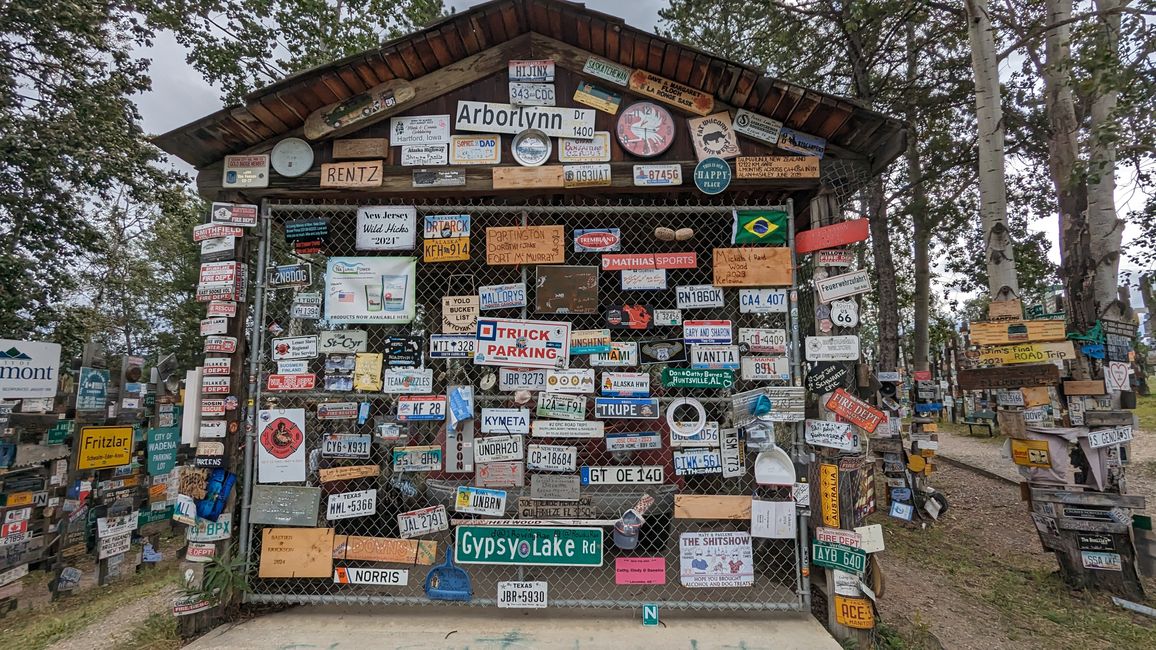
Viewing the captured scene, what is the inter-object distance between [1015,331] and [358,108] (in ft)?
19.8

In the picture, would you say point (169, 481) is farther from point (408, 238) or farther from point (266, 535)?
point (408, 238)

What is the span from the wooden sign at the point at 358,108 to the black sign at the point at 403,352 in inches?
68.3

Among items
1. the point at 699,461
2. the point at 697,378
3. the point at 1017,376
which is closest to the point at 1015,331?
the point at 1017,376

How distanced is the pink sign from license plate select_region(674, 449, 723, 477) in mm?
663

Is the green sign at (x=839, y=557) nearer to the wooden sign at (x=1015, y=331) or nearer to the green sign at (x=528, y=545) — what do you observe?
the green sign at (x=528, y=545)

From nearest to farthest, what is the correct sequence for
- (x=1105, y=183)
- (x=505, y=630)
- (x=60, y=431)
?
(x=505, y=630), (x=60, y=431), (x=1105, y=183)

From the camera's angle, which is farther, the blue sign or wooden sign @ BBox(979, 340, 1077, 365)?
wooden sign @ BBox(979, 340, 1077, 365)

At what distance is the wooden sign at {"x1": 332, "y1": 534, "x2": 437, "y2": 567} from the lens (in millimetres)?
3688

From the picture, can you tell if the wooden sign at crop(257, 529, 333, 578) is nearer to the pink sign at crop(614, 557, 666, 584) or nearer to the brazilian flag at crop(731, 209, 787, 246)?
the pink sign at crop(614, 557, 666, 584)

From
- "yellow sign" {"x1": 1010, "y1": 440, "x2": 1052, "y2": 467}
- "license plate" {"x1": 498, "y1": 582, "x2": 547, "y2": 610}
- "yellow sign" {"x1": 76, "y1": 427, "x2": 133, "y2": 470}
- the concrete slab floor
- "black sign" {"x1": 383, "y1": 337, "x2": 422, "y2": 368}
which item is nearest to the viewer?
the concrete slab floor

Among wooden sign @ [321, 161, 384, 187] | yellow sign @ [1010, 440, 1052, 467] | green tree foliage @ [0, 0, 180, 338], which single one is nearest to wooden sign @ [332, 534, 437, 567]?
wooden sign @ [321, 161, 384, 187]

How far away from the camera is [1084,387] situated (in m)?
4.55

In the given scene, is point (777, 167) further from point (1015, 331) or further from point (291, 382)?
point (291, 382)

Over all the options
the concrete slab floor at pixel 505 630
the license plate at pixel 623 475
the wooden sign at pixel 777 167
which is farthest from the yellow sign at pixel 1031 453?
the license plate at pixel 623 475
